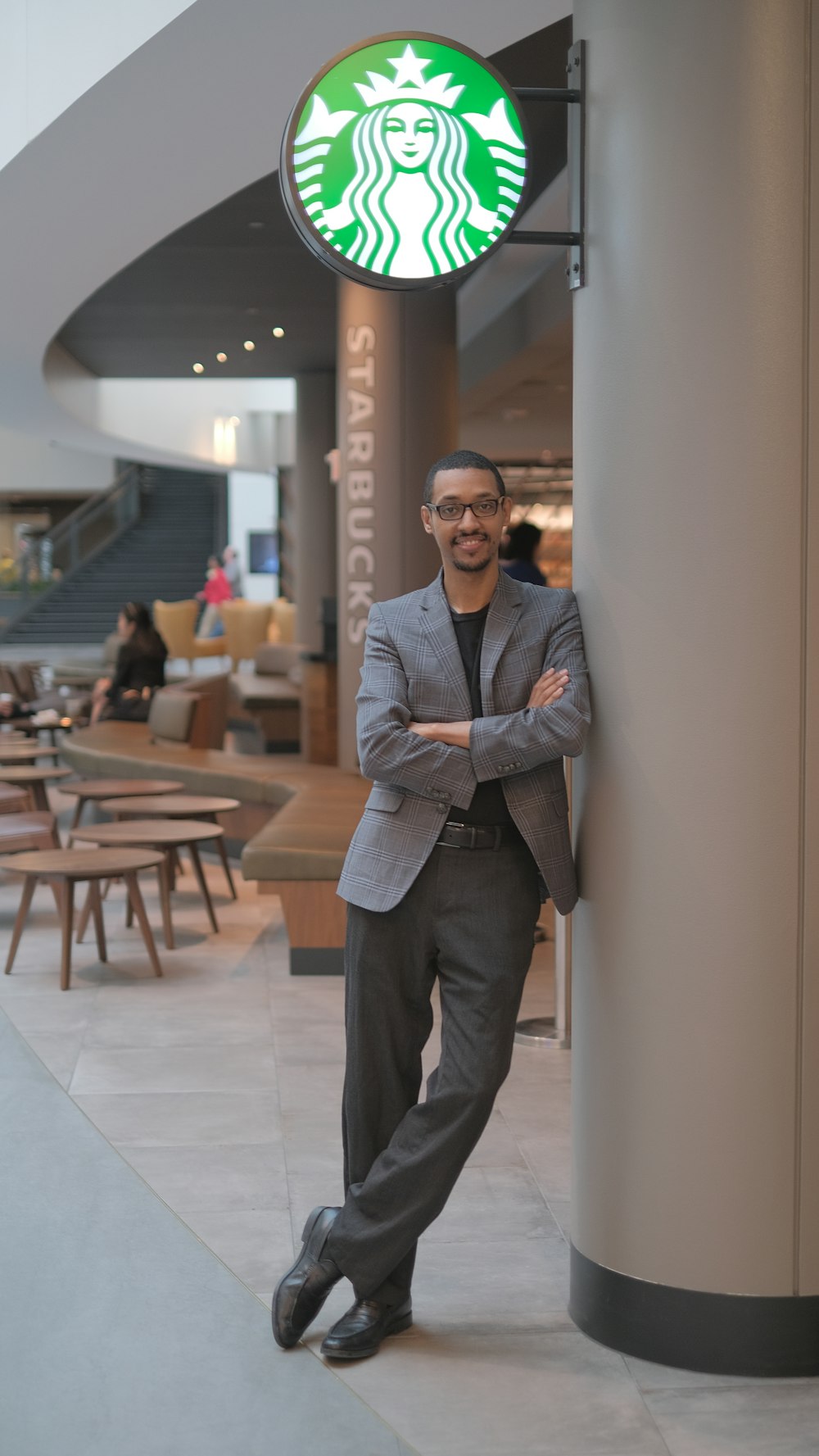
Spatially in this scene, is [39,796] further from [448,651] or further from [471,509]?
[471,509]

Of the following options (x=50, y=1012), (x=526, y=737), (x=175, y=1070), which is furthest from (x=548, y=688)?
(x=50, y=1012)

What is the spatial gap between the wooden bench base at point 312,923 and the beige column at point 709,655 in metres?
3.24

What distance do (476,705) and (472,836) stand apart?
250mm

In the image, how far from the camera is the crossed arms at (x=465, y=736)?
2754 millimetres

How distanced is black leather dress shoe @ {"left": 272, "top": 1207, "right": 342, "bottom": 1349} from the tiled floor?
5cm

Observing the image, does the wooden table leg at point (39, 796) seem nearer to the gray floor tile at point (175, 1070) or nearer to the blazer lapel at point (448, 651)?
the gray floor tile at point (175, 1070)

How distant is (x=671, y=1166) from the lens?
283cm

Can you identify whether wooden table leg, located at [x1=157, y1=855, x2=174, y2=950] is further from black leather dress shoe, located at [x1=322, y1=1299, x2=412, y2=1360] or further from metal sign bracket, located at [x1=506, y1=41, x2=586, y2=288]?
metal sign bracket, located at [x1=506, y1=41, x2=586, y2=288]

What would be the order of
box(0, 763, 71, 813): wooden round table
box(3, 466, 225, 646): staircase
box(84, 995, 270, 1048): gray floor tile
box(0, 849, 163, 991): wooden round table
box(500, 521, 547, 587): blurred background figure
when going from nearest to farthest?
box(84, 995, 270, 1048): gray floor tile, box(0, 849, 163, 991): wooden round table, box(500, 521, 547, 587): blurred background figure, box(0, 763, 71, 813): wooden round table, box(3, 466, 225, 646): staircase

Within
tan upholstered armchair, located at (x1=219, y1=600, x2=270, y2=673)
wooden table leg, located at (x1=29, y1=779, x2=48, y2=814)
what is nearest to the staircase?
tan upholstered armchair, located at (x1=219, y1=600, x2=270, y2=673)

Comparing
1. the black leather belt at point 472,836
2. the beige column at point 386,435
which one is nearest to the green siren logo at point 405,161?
the black leather belt at point 472,836

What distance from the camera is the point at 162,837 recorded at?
6.64 meters

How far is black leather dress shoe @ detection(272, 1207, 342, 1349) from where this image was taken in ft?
9.50

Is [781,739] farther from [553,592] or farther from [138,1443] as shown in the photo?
[138,1443]
